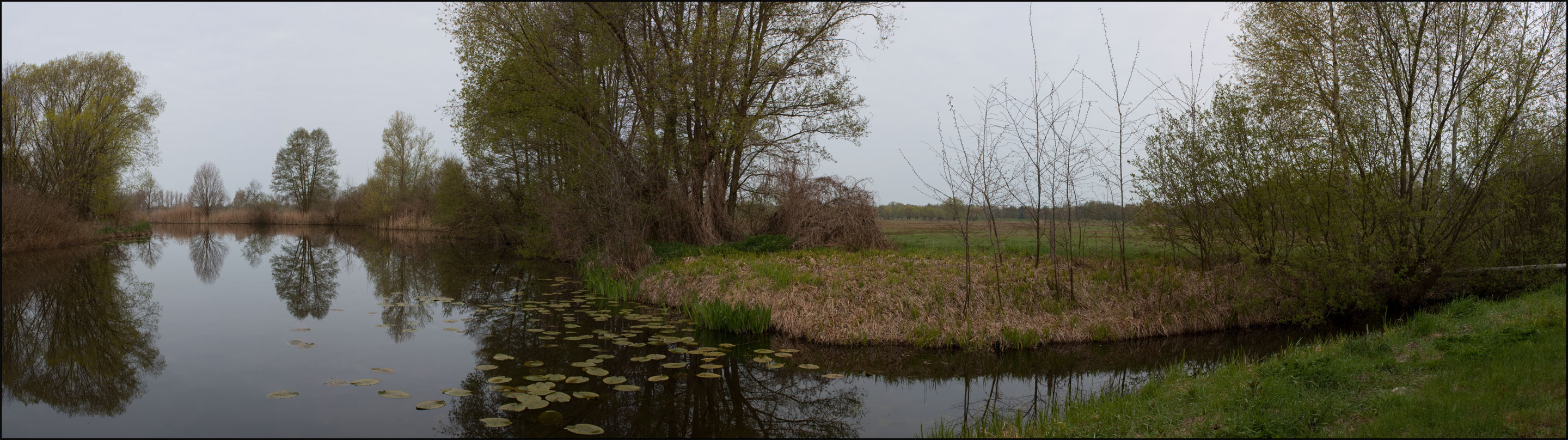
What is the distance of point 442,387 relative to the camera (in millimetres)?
6395

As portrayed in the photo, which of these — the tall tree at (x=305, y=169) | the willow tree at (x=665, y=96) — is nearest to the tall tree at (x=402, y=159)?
the tall tree at (x=305, y=169)

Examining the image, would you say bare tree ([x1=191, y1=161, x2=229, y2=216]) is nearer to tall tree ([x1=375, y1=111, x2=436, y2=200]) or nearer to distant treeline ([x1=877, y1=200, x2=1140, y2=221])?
tall tree ([x1=375, y1=111, x2=436, y2=200])

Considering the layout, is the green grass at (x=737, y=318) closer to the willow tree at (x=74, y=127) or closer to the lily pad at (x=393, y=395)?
the lily pad at (x=393, y=395)

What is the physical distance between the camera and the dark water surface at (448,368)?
5438mm

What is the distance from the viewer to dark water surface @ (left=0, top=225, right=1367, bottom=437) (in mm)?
5438

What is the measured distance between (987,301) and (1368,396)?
4701 mm

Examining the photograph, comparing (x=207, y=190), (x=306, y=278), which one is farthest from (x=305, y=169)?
(x=306, y=278)

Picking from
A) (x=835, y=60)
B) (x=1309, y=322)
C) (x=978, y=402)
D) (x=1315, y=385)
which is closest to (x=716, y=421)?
(x=978, y=402)

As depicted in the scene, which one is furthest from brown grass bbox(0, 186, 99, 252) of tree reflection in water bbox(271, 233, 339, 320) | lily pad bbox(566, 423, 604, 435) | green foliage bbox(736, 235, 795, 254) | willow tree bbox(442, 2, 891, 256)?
lily pad bbox(566, 423, 604, 435)

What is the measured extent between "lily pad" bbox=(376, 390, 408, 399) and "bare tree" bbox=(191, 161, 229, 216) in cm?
6282

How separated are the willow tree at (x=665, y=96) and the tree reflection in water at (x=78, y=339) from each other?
8.13 m

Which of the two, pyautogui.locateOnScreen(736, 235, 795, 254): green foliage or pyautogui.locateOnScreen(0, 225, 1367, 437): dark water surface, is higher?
pyautogui.locateOnScreen(736, 235, 795, 254): green foliage

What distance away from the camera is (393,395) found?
6.00 meters

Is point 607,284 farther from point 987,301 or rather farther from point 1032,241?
point 1032,241
